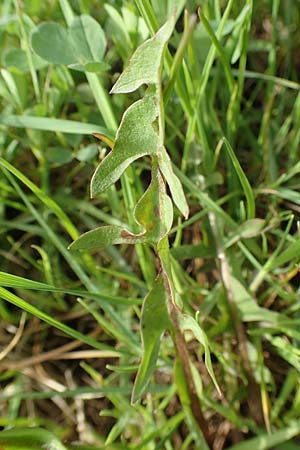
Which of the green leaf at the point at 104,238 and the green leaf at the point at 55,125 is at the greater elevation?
the green leaf at the point at 55,125

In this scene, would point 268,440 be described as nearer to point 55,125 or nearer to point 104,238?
point 104,238

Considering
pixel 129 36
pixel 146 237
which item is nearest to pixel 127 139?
pixel 146 237

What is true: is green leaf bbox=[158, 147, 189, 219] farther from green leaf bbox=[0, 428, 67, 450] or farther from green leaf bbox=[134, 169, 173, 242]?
green leaf bbox=[0, 428, 67, 450]

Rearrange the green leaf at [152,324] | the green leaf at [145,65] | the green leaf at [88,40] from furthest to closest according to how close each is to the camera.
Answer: the green leaf at [88,40], the green leaf at [152,324], the green leaf at [145,65]

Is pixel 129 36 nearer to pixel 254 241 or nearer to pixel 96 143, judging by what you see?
pixel 96 143

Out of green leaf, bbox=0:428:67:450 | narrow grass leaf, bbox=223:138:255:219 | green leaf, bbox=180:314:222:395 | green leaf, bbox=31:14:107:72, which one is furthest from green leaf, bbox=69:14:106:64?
green leaf, bbox=0:428:67:450

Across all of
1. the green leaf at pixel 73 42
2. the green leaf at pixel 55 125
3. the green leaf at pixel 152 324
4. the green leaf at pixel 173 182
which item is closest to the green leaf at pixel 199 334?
the green leaf at pixel 152 324

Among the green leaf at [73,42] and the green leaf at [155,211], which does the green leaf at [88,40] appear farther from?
the green leaf at [155,211]
